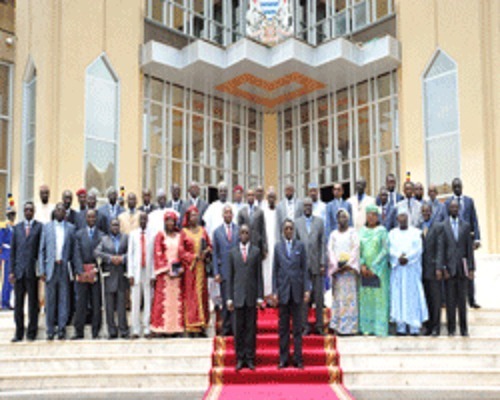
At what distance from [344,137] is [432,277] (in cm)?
828

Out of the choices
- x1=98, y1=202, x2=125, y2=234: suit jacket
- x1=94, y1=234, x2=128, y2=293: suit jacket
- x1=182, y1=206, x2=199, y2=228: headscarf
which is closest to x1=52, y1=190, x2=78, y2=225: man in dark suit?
x1=98, y1=202, x2=125, y2=234: suit jacket

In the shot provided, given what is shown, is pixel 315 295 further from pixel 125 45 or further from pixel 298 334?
pixel 125 45

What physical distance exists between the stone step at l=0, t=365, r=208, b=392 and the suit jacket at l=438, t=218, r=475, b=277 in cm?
314

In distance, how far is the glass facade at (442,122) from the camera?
43.1ft

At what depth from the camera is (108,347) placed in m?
7.88

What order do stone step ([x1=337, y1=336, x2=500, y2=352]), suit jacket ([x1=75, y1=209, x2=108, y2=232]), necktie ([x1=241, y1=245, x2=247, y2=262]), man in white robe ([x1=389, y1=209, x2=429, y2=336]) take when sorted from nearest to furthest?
necktie ([x1=241, y1=245, x2=247, y2=262]), stone step ([x1=337, y1=336, x2=500, y2=352]), man in white robe ([x1=389, y1=209, x2=429, y2=336]), suit jacket ([x1=75, y1=209, x2=108, y2=232])

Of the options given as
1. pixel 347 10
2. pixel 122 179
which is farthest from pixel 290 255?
pixel 347 10

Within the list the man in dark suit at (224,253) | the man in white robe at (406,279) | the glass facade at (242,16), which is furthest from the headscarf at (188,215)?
the glass facade at (242,16)

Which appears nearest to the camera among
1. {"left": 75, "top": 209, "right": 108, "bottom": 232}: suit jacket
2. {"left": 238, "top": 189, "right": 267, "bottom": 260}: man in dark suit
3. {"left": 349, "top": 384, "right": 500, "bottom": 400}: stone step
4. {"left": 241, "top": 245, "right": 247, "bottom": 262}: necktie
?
{"left": 349, "top": 384, "right": 500, "bottom": 400}: stone step

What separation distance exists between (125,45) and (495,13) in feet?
24.9

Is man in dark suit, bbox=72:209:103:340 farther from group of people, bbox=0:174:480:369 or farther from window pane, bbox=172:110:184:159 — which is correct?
window pane, bbox=172:110:184:159

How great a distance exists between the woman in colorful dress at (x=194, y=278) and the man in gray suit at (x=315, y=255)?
4.03 feet

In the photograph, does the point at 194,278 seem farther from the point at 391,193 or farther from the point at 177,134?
the point at 177,134

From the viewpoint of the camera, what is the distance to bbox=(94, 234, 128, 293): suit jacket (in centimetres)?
823
